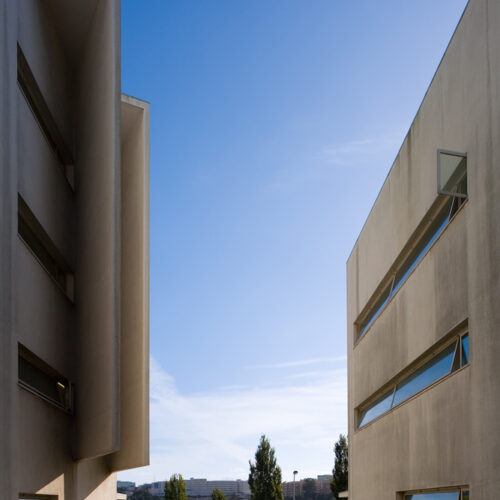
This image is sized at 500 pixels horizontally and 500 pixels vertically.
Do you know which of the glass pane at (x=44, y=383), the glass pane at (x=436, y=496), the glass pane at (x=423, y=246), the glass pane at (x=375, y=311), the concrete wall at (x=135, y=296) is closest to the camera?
the glass pane at (x=436, y=496)

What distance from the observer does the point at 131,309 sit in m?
18.2

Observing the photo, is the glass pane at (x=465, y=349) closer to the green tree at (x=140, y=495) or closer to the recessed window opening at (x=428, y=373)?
the recessed window opening at (x=428, y=373)

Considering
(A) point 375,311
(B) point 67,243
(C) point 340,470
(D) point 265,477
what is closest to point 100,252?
(B) point 67,243

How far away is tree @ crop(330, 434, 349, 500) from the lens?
55384 mm

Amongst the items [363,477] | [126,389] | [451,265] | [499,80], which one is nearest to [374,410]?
[363,477]

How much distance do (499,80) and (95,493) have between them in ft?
44.7

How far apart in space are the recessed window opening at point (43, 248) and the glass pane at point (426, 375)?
7428mm

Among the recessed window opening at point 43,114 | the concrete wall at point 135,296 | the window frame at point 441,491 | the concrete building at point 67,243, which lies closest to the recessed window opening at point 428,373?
the window frame at point 441,491

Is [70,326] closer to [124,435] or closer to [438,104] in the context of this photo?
[124,435]

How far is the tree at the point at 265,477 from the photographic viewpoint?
6288cm

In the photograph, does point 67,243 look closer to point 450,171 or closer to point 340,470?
point 450,171

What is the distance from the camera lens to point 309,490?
383 feet

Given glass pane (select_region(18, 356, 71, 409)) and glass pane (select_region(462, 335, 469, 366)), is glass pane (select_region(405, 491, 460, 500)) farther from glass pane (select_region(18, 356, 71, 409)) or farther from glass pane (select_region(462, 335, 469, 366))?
glass pane (select_region(18, 356, 71, 409))

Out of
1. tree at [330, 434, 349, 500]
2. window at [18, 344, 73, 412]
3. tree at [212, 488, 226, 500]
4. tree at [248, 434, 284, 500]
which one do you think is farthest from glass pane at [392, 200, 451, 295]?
tree at [212, 488, 226, 500]
